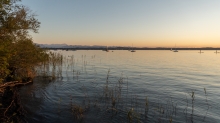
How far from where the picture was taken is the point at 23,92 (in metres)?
20.1

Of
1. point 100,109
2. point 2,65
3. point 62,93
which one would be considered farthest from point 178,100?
point 2,65

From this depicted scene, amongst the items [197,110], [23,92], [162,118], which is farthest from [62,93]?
[197,110]

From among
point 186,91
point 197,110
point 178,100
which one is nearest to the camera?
point 197,110

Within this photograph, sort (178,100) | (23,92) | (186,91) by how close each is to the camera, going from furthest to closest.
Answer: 1. (186,91)
2. (23,92)
3. (178,100)

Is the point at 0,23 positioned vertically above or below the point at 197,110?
above

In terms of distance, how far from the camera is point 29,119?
12.8 m

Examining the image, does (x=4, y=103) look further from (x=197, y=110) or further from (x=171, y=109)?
(x=197, y=110)

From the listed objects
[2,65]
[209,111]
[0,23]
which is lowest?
[209,111]

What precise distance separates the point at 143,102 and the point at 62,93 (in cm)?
966

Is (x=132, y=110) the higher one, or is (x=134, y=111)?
(x=132, y=110)

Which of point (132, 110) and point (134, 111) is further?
point (134, 111)

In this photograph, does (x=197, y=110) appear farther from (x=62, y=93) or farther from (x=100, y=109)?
(x=62, y=93)

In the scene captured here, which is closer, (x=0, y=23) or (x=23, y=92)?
(x=0, y=23)

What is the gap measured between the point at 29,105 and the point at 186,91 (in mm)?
18406
